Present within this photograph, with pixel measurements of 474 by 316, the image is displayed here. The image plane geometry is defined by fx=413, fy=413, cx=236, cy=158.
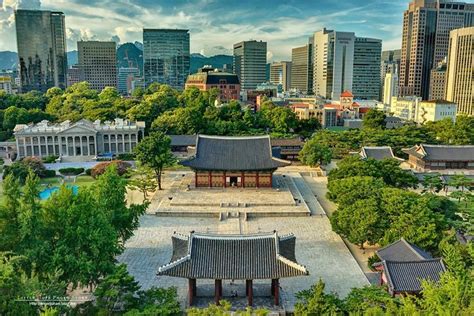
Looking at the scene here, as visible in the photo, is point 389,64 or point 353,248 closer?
point 353,248

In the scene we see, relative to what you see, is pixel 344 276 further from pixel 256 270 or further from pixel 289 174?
pixel 289 174

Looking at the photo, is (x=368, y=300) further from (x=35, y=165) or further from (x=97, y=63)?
(x=97, y=63)

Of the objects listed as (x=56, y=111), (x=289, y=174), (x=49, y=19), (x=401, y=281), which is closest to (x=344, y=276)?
(x=401, y=281)

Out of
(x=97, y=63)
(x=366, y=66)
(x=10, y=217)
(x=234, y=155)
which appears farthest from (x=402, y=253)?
(x=97, y=63)

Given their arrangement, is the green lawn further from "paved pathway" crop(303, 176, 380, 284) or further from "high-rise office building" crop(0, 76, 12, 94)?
"high-rise office building" crop(0, 76, 12, 94)

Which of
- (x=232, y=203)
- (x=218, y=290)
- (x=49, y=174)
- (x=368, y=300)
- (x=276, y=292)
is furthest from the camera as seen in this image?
(x=49, y=174)

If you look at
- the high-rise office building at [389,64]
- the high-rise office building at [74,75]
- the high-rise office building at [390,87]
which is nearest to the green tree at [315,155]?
the high-rise office building at [390,87]

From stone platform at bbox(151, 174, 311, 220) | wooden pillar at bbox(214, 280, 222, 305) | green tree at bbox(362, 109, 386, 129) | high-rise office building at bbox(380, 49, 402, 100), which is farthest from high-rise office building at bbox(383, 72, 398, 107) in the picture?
wooden pillar at bbox(214, 280, 222, 305)
